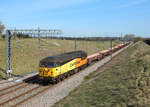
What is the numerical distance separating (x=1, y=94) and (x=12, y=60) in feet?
56.5

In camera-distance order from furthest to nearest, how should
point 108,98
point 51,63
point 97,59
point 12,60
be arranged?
point 97,59
point 12,60
point 51,63
point 108,98

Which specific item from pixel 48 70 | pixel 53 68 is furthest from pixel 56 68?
pixel 48 70

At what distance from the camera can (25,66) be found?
1227 inches

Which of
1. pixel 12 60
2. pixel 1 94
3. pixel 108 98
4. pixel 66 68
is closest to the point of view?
pixel 108 98

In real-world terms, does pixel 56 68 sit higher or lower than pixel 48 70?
Result: higher

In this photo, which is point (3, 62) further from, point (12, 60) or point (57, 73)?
point (57, 73)

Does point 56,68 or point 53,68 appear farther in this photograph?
point 56,68

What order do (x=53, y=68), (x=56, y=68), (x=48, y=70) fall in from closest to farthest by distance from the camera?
(x=53, y=68)
(x=48, y=70)
(x=56, y=68)

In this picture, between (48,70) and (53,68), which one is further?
(48,70)

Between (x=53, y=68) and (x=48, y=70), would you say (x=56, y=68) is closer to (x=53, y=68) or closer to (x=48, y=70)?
(x=53, y=68)

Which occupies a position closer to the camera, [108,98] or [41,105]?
[108,98]

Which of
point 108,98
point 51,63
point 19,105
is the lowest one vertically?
point 19,105

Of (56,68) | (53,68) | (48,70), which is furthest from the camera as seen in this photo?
(56,68)

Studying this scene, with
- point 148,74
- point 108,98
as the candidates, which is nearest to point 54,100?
point 108,98
